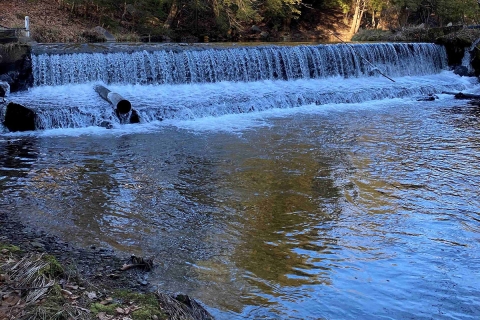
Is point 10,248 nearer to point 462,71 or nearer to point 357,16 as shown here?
point 462,71

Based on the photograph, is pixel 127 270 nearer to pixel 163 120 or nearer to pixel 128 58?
pixel 163 120

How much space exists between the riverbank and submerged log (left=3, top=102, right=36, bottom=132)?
23.6 feet

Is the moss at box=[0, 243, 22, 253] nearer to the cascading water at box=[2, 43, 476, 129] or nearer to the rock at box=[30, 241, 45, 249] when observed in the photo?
the rock at box=[30, 241, 45, 249]

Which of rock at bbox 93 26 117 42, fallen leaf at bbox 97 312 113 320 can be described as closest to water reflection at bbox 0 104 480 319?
fallen leaf at bbox 97 312 113 320

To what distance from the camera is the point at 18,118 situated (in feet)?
38.2

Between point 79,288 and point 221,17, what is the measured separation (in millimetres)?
26192

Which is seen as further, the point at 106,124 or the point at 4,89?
the point at 4,89

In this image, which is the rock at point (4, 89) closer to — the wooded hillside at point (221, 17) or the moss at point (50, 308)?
the wooded hillside at point (221, 17)

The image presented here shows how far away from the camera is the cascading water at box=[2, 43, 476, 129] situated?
13.3m

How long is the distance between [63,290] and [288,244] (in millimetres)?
2583

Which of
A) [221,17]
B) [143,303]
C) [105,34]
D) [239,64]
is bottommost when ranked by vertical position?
[143,303]

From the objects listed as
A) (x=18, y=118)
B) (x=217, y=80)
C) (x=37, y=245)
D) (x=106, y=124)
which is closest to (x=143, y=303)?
(x=37, y=245)

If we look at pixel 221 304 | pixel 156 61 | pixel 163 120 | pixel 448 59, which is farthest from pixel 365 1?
pixel 221 304

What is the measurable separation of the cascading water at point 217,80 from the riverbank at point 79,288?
312 inches
